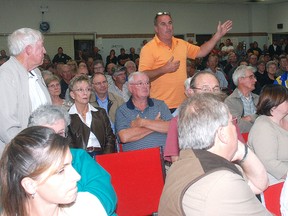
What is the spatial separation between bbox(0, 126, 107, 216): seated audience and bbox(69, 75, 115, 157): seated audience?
2.02 m

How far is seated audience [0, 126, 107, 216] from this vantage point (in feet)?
4.68

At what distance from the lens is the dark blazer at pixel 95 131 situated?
→ 11.8 feet

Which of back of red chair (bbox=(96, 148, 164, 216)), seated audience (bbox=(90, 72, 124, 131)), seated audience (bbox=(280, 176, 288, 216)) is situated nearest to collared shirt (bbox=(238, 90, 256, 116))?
seated audience (bbox=(90, 72, 124, 131))

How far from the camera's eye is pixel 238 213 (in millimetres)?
1427

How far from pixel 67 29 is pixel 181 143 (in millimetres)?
12465

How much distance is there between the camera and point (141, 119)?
11.4 feet

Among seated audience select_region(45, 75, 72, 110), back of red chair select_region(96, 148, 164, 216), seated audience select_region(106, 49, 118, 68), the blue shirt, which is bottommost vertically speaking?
back of red chair select_region(96, 148, 164, 216)

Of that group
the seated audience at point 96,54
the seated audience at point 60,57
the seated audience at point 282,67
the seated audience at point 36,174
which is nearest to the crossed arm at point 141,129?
the seated audience at point 36,174

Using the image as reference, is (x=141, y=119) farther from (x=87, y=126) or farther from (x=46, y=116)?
(x=46, y=116)

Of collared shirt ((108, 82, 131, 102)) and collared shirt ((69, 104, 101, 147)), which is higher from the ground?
collared shirt ((108, 82, 131, 102))

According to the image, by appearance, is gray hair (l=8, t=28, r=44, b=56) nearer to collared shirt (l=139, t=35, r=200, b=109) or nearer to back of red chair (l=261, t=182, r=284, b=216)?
collared shirt (l=139, t=35, r=200, b=109)

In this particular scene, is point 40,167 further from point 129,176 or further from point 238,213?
point 129,176

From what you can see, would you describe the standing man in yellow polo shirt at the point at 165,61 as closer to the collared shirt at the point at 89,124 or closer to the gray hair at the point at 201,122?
the collared shirt at the point at 89,124

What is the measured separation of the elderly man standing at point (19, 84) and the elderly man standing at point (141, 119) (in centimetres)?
82
